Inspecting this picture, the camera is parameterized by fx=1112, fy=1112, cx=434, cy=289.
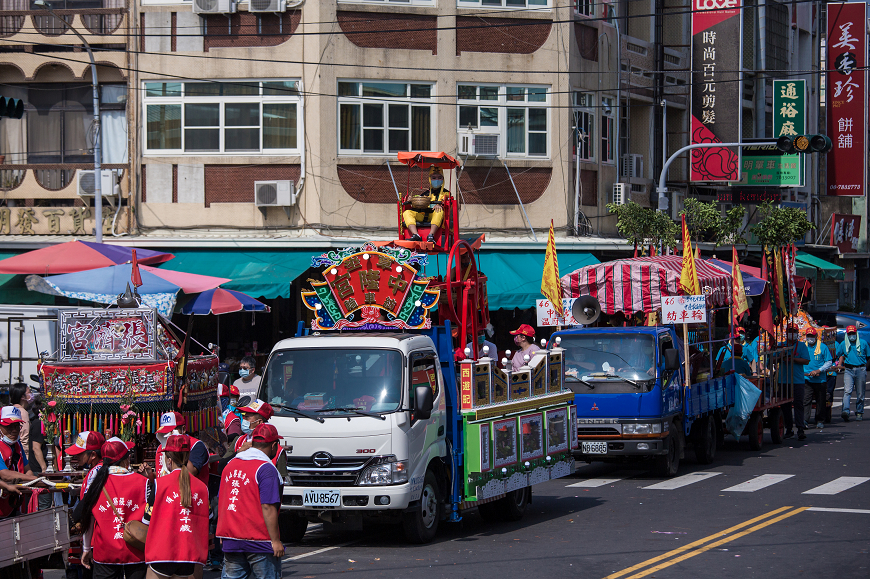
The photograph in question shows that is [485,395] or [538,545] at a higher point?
[485,395]

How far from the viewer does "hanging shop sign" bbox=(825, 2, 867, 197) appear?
3944cm

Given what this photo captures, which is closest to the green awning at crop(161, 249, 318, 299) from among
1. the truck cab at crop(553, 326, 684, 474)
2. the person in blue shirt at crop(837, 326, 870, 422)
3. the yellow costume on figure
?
the yellow costume on figure

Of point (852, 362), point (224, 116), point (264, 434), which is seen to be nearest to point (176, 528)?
point (264, 434)

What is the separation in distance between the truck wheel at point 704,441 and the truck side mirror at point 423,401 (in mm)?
8237

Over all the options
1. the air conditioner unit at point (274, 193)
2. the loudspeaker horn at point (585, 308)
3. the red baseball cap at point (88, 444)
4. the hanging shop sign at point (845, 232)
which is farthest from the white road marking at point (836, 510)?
the hanging shop sign at point (845, 232)

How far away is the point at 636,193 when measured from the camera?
31.3 metres

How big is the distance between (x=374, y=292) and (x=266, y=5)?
608 inches

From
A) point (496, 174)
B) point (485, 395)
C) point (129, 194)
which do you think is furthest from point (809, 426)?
point (129, 194)

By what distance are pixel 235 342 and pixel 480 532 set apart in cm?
1460

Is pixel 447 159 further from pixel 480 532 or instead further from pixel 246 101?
pixel 246 101

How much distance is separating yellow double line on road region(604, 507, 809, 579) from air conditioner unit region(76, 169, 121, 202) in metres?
18.0

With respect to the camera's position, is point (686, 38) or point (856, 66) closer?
point (686, 38)

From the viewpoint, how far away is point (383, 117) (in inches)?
1037

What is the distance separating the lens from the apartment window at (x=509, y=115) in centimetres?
2681
